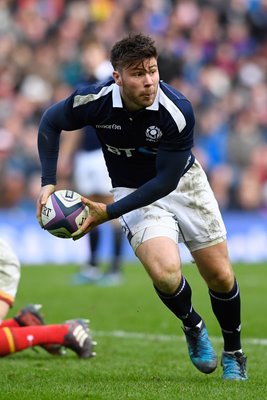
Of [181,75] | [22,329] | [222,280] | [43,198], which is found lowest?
[22,329]

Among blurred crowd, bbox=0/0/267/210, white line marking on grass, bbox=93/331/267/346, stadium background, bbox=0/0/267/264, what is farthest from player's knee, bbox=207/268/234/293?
blurred crowd, bbox=0/0/267/210

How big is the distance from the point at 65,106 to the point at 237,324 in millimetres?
1704

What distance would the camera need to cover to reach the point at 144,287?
1186 cm

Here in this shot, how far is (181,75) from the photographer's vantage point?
50.7 ft

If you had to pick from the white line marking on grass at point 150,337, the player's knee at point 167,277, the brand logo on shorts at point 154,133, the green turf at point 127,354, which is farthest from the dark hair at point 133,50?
the white line marking on grass at point 150,337

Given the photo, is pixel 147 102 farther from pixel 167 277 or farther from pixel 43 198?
pixel 167 277

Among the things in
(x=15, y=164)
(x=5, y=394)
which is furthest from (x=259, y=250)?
(x=5, y=394)

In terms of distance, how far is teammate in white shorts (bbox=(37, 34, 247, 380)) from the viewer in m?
5.64

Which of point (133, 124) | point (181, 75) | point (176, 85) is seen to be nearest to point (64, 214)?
point (133, 124)

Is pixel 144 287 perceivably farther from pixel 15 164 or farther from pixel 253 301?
pixel 15 164

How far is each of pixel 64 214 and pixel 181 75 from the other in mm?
10068

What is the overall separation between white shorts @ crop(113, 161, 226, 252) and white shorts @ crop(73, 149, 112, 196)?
5667 mm

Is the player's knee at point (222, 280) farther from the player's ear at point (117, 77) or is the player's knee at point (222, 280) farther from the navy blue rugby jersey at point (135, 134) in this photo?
the player's ear at point (117, 77)

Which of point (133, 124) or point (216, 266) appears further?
point (216, 266)
